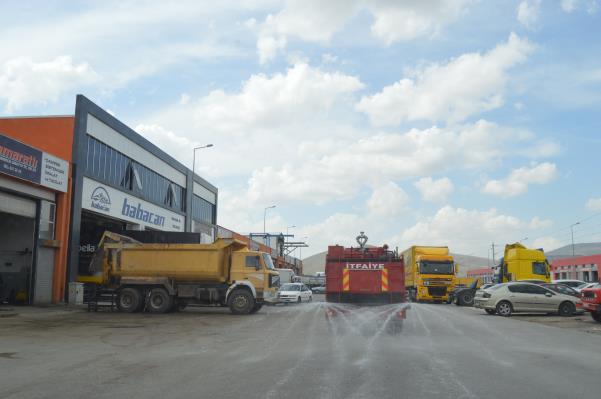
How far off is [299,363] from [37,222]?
2118 cm

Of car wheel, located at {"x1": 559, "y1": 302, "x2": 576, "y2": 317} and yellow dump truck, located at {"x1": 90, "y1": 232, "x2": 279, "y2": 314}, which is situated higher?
yellow dump truck, located at {"x1": 90, "y1": 232, "x2": 279, "y2": 314}

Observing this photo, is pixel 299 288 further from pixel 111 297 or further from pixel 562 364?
pixel 562 364

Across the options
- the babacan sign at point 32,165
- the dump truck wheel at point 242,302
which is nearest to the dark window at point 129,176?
the babacan sign at point 32,165

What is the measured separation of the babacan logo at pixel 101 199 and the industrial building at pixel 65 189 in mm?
56

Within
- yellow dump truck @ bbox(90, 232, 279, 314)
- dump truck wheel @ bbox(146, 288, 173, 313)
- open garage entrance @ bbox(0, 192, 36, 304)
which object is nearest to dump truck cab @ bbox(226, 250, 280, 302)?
yellow dump truck @ bbox(90, 232, 279, 314)

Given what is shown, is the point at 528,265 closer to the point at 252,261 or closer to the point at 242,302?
the point at 252,261

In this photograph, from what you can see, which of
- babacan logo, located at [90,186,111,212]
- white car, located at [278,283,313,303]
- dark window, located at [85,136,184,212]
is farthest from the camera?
white car, located at [278,283,313,303]

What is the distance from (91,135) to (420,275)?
71.0 ft

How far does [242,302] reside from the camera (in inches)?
917

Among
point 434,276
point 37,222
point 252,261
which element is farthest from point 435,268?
point 37,222

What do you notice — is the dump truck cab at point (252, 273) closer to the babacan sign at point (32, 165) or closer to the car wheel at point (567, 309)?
the babacan sign at point (32, 165)

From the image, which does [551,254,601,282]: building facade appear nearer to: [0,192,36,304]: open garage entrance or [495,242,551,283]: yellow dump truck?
[495,242,551,283]: yellow dump truck

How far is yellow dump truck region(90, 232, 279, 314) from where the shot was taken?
77.3 ft

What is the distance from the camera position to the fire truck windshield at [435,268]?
35728 mm
